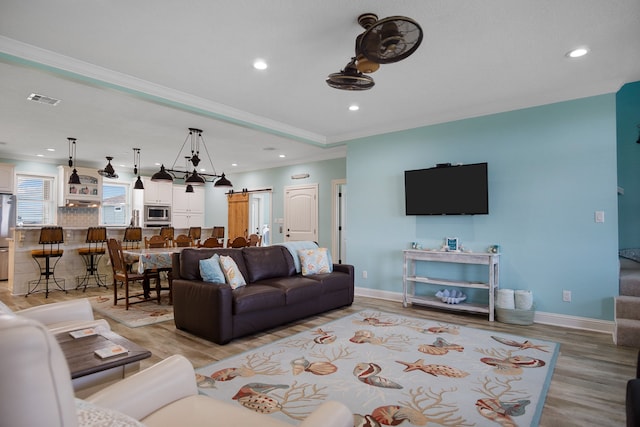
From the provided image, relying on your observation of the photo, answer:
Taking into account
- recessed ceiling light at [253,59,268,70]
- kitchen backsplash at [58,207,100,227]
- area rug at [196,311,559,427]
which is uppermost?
recessed ceiling light at [253,59,268,70]

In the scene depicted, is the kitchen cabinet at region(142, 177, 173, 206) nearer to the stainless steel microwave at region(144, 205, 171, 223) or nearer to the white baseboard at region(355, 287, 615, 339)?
the stainless steel microwave at region(144, 205, 171, 223)

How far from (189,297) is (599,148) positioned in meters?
4.85

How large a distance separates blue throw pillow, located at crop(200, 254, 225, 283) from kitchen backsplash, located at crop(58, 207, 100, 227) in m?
6.68

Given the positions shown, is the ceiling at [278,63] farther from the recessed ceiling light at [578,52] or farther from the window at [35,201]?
the window at [35,201]

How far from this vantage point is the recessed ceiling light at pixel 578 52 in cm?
316

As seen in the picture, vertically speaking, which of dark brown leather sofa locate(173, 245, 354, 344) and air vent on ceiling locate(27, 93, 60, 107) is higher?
air vent on ceiling locate(27, 93, 60, 107)

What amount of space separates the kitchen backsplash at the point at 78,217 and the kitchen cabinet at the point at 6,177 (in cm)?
104

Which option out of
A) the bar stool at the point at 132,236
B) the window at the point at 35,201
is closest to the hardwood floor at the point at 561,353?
the bar stool at the point at 132,236

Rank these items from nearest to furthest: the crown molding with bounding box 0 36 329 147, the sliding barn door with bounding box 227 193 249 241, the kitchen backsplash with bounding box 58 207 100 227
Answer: the crown molding with bounding box 0 36 329 147
the kitchen backsplash with bounding box 58 207 100 227
the sliding barn door with bounding box 227 193 249 241

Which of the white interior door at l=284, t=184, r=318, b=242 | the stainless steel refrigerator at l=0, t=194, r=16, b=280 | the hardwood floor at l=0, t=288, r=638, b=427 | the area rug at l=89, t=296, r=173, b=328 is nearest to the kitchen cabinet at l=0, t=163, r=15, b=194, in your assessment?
the stainless steel refrigerator at l=0, t=194, r=16, b=280

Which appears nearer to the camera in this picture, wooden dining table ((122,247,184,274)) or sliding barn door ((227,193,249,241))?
wooden dining table ((122,247,184,274))

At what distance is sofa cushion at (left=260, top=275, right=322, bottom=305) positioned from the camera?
4.01 meters

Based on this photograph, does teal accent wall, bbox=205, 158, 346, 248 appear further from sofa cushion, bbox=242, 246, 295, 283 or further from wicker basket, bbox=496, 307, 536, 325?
wicker basket, bbox=496, 307, 536, 325

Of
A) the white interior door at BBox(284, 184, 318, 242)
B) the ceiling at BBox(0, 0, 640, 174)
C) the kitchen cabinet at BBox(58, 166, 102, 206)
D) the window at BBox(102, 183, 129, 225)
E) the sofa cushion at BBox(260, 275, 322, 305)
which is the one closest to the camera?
the ceiling at BBox(0, 0, 640, 174)
